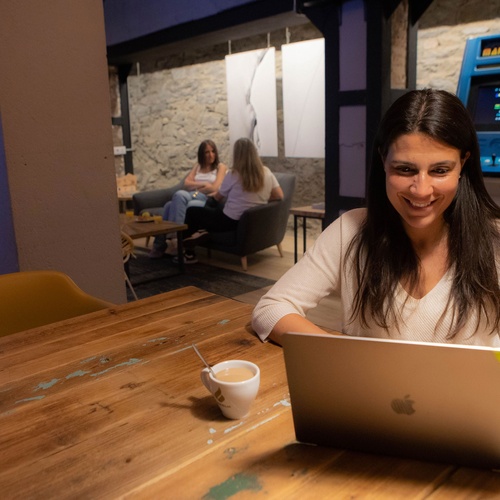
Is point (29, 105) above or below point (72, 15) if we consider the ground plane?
below

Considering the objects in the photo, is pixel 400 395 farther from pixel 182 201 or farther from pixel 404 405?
pixel 182 201

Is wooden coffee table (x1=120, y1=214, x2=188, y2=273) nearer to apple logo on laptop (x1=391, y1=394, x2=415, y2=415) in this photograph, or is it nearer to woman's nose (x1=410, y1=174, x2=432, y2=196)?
woman's nose (x1=410, y1=174, x2=432, y2=196)

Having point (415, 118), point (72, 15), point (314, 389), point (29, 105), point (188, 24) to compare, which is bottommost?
point (314, 389)

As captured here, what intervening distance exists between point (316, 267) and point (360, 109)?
292 centimetres

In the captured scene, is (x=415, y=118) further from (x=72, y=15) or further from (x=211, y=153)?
(x=211, y=153)

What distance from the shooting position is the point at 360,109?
4.16 m

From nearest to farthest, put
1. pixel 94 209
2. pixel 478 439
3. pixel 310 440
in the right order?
pixel 478 439 < pixel 310 440 < pixel 94 209

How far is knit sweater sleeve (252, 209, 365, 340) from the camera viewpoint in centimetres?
147

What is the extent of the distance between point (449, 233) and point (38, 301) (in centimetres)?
142

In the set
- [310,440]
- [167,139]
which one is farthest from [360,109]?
[167,139]

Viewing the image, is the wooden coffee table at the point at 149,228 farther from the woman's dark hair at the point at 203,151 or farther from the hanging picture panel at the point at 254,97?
the hanging picture panel at the point at 254,97

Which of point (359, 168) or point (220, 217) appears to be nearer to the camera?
point (359, 168)

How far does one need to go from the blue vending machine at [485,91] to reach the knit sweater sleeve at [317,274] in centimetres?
186

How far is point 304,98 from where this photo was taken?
5.80m
